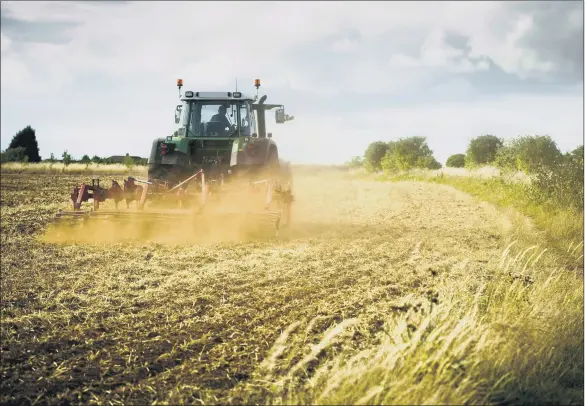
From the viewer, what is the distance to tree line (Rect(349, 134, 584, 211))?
12.9 m

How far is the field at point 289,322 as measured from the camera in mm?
3926

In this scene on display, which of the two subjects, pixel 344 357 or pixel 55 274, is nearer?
pixel 344 357

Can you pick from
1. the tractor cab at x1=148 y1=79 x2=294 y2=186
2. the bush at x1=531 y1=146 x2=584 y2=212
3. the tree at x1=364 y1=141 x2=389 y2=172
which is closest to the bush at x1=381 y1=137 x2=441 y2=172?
the tree at x1=364 y1=141 x2=389 y2=172

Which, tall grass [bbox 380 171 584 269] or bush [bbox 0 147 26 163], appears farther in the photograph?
bush [bbox 0 147 26 163]

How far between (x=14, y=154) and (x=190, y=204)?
6.58 m

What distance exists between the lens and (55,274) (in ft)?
25.6

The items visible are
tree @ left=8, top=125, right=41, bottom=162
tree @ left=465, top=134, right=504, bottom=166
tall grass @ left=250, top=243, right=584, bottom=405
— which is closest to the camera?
tall grass @ left=250, top=243, right=584, bottom=405

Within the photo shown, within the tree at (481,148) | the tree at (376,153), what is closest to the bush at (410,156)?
the tree at (481,148)

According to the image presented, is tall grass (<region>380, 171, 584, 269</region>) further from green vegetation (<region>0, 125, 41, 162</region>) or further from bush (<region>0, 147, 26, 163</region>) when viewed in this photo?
bush (<region>0, 147, 26, 163</region>)

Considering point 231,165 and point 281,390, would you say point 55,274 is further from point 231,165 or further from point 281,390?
point 281,390

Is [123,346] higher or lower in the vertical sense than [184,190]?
lower

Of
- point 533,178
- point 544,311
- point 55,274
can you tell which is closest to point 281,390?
point 544,311

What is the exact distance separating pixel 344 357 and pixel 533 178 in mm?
11151

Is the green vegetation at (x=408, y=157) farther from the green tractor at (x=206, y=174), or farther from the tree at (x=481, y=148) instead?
the green tractor at (x=206, y=174)
